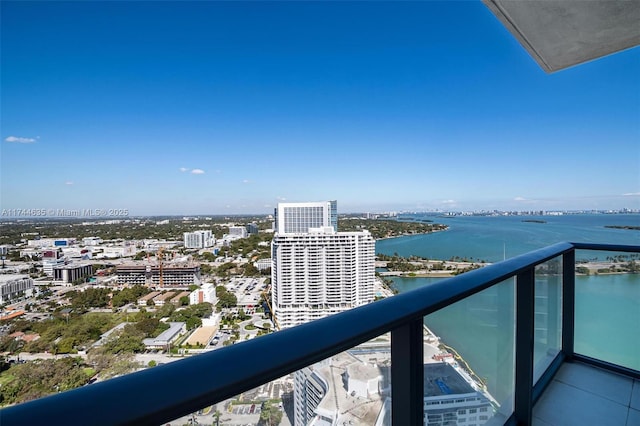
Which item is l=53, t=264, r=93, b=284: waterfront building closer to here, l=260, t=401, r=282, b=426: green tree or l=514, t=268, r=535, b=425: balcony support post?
l=260, t=401, r=282, b=426: green tree

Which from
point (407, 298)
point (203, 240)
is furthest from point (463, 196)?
point (407, 298)

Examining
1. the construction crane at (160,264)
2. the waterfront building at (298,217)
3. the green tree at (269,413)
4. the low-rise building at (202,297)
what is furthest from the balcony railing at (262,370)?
the waterfront building at (298,217)

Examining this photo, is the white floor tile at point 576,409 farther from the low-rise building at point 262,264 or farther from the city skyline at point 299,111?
the low-rise building at point 262,264

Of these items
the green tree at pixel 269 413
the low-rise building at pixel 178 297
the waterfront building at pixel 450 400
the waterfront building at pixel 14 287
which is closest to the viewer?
the green tree at pixel 269 413

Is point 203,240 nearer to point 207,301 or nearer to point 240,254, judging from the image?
point 240,254

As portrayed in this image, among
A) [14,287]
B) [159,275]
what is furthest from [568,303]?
[159,275]

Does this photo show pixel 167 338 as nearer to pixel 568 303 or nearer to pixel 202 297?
pixel 202 297

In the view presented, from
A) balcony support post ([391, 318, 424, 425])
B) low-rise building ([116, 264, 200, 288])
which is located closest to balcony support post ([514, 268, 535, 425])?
balcony support post ([391, 318, 424, 425])
